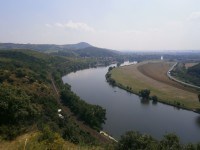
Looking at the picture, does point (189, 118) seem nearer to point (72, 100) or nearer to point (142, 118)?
point (142, 118)

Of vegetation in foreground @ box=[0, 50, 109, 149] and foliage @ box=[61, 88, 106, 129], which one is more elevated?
vegetation in foreground @ box=[0, 50, 109, 149]

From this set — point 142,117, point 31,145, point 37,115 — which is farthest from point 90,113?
point 31,145

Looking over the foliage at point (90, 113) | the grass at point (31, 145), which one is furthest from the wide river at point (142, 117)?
the grass at point (31, 145)

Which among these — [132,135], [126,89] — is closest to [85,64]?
[126,89]

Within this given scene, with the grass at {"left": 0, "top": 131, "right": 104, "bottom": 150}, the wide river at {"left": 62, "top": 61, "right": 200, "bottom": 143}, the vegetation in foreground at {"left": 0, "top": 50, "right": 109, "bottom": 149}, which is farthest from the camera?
the wide river at {"left": 62, "top": 61, "right": 200, "bottom": 143}

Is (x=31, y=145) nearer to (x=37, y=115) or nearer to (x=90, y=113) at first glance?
(x=37, y=115)

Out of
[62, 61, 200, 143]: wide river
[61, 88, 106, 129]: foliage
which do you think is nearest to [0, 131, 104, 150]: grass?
[61, 88, 106, 129]: foliage

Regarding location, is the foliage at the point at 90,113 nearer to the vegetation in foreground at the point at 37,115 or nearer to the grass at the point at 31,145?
the vegetation in foreground at the point at 37,115

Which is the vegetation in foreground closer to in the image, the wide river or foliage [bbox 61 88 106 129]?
foliage [bbox 61 88 106 129]
